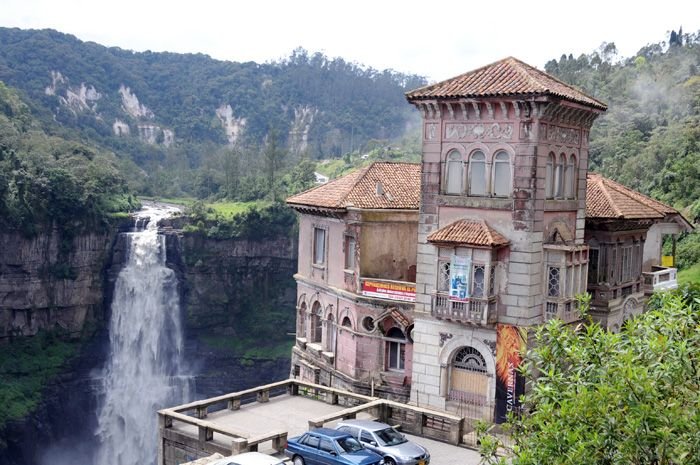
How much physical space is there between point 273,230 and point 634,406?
242 feet

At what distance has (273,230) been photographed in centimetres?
8662

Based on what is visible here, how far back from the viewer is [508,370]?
30.1 m

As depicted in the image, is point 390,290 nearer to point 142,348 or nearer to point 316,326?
point 316,326

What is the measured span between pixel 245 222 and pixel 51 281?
19.9 meters

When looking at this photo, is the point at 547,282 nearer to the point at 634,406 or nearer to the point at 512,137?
the point at 512,137

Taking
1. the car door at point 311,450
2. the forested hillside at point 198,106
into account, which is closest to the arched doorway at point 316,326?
the car door at point 311,450

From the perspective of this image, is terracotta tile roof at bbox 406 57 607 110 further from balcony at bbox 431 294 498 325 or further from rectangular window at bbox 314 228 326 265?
rectangular window at bbox 314 228 326 265

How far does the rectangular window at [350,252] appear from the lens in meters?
37.0

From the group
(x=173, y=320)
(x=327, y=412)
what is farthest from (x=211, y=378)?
(x=327, y=412)

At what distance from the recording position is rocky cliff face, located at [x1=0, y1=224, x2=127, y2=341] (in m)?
71.1

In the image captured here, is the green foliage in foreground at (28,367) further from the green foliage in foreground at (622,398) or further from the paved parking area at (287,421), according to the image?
the green foliage in foreground at (622,398)

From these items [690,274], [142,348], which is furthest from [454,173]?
[142,348]

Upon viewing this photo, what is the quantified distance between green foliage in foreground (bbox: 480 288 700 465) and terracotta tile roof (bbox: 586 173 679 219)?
63.4ft

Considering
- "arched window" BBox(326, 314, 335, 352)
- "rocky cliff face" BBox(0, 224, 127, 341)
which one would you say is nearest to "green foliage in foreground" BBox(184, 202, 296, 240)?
"rocky cliff face" BBox(0, 224, 127, 341)
